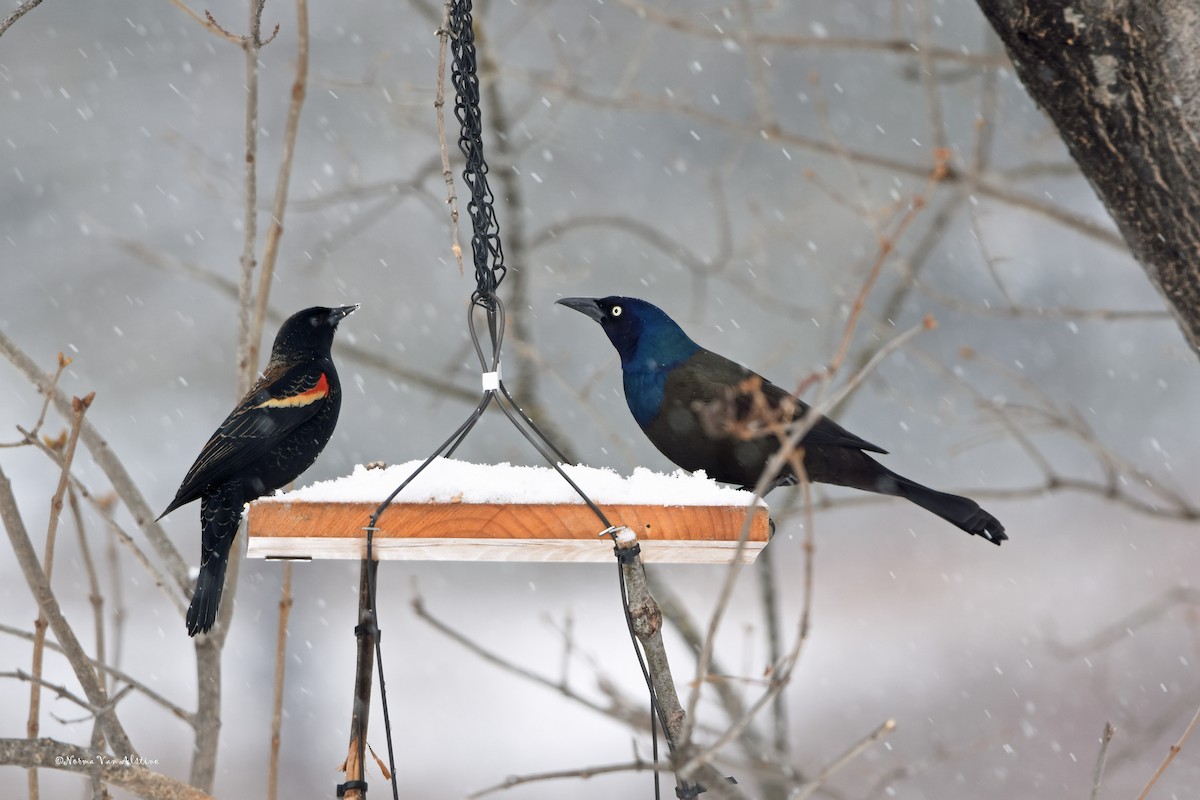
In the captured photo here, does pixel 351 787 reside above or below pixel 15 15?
below

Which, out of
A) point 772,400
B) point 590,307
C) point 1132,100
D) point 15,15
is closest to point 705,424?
point 772,400

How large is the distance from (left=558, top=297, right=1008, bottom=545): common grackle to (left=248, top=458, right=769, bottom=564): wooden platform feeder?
1.66ft

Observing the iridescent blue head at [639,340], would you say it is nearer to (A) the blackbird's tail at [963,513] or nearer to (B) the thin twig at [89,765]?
(A) the blackbird's tail at [963,513]

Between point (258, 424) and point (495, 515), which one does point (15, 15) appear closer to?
point (258, 424)

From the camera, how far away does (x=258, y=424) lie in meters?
2.45

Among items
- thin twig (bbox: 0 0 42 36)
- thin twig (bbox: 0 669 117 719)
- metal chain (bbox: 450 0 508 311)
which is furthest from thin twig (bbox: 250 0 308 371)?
thin twig (bbox: 0 669 117 719)

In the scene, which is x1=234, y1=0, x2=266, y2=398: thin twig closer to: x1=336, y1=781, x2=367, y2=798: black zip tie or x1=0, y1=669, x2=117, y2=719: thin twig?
x1=0, y1=669, x2=117, y2=719: thin twig

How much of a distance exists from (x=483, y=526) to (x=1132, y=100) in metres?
1.50

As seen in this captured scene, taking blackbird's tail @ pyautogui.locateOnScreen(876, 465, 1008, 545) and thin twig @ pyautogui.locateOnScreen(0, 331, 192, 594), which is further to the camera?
thin twig @ pyautogui.locateOnScreen(0, 331, 192, 594)

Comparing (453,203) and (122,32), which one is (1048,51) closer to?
(453,203)

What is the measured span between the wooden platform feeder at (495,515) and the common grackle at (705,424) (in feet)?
1.66

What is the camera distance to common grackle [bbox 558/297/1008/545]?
2572 mm

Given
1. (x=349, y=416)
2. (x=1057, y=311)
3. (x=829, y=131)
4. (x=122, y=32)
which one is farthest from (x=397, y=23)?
(x=1057, y=311)

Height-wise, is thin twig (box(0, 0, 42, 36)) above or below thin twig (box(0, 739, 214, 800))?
above
